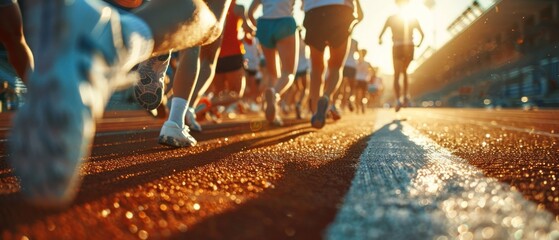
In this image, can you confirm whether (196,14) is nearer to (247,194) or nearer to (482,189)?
(247,194)

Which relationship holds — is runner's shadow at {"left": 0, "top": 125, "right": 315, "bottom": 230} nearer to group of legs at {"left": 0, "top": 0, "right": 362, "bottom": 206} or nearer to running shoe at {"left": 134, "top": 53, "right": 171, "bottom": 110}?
group of legs at {"left": 0, "top": 0, "right": 362, "bottom": 206}

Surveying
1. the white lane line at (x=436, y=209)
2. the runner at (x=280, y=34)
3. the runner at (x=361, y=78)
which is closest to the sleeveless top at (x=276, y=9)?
the runner at (x=280, y=34)

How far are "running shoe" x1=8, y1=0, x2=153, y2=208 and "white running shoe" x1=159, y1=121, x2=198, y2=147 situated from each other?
5.06 ft

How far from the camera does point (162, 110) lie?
15.0 feet

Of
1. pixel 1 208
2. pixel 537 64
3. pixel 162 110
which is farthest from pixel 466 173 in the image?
pixel 537 64

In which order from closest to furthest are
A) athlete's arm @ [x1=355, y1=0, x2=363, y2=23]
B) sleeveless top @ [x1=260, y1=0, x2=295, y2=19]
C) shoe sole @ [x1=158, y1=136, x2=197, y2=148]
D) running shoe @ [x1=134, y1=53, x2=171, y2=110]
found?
shoe sole @ [x1=158, y1=136, x2=197, y2=148], running shoe @ [x1=134, y1=53, x2=171, y2=110], athlete's arm @ [x1=355, y1=0, x2=363, y2=23], sleeveless top @ [x1=260, y1=0, x2=295, y2=19]

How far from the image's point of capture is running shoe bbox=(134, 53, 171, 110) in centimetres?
273

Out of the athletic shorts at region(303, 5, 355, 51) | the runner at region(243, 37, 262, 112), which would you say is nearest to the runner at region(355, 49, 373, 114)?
the runner at region(243, 37, 262, 112)

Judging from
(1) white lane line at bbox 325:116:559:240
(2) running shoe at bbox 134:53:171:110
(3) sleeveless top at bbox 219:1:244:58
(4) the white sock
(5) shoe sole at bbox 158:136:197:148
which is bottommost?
(1) white lane line at bbox 325:116:559:240

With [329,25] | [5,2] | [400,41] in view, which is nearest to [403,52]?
[400,41]

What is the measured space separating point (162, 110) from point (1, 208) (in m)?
3.53

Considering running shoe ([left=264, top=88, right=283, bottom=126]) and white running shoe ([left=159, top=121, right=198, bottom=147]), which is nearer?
white running shoe ([left=159, top=121, right=198, bottom=147])

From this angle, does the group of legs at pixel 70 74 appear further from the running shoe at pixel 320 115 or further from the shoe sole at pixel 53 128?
the running shoe at pixel 320 115

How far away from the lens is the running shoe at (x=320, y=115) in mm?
4477
